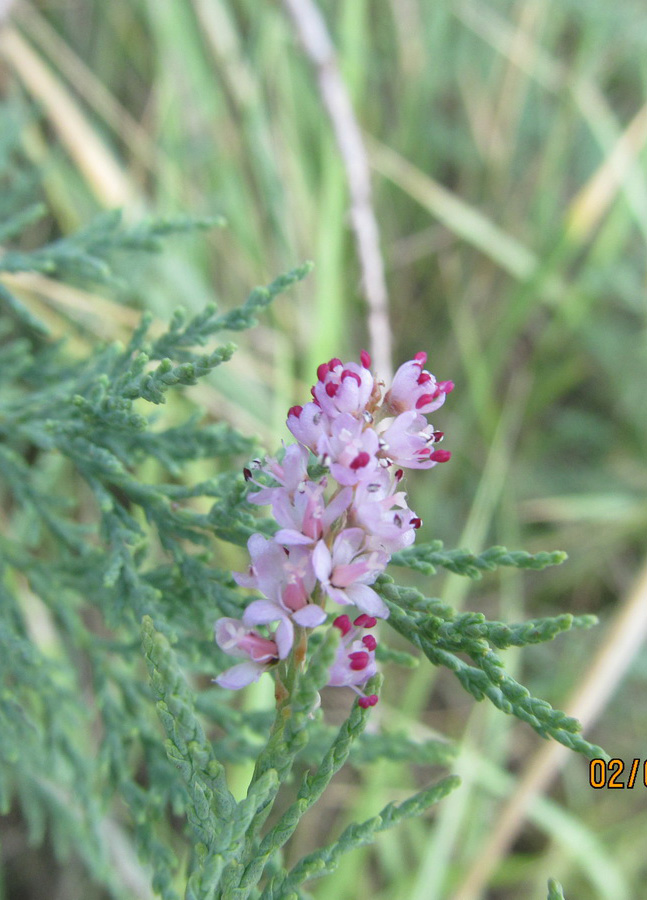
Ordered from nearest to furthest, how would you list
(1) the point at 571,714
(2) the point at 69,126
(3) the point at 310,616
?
(3) the point at 310,616
(1) the point at 571,714
(2) the point at 69,126

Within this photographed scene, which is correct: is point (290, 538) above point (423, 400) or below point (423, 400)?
below

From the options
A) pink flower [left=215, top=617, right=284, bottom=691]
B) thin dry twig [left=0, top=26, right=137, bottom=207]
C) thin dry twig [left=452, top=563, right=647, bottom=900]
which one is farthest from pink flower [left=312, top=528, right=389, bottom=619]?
thin dry twig [left=0, top=26, right=137, bottom=207]

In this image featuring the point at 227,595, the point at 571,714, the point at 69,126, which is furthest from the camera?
the point at 69,126

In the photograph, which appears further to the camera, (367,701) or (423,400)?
(423,400)

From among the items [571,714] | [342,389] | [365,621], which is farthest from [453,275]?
[365,621]

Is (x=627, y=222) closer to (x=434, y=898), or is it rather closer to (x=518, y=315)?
(x=518, y=315)

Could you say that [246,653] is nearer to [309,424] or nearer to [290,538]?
[290,538]

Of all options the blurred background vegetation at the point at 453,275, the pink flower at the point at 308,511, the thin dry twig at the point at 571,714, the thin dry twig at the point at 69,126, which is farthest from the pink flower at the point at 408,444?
the thin dry twig at the point at 69,126
